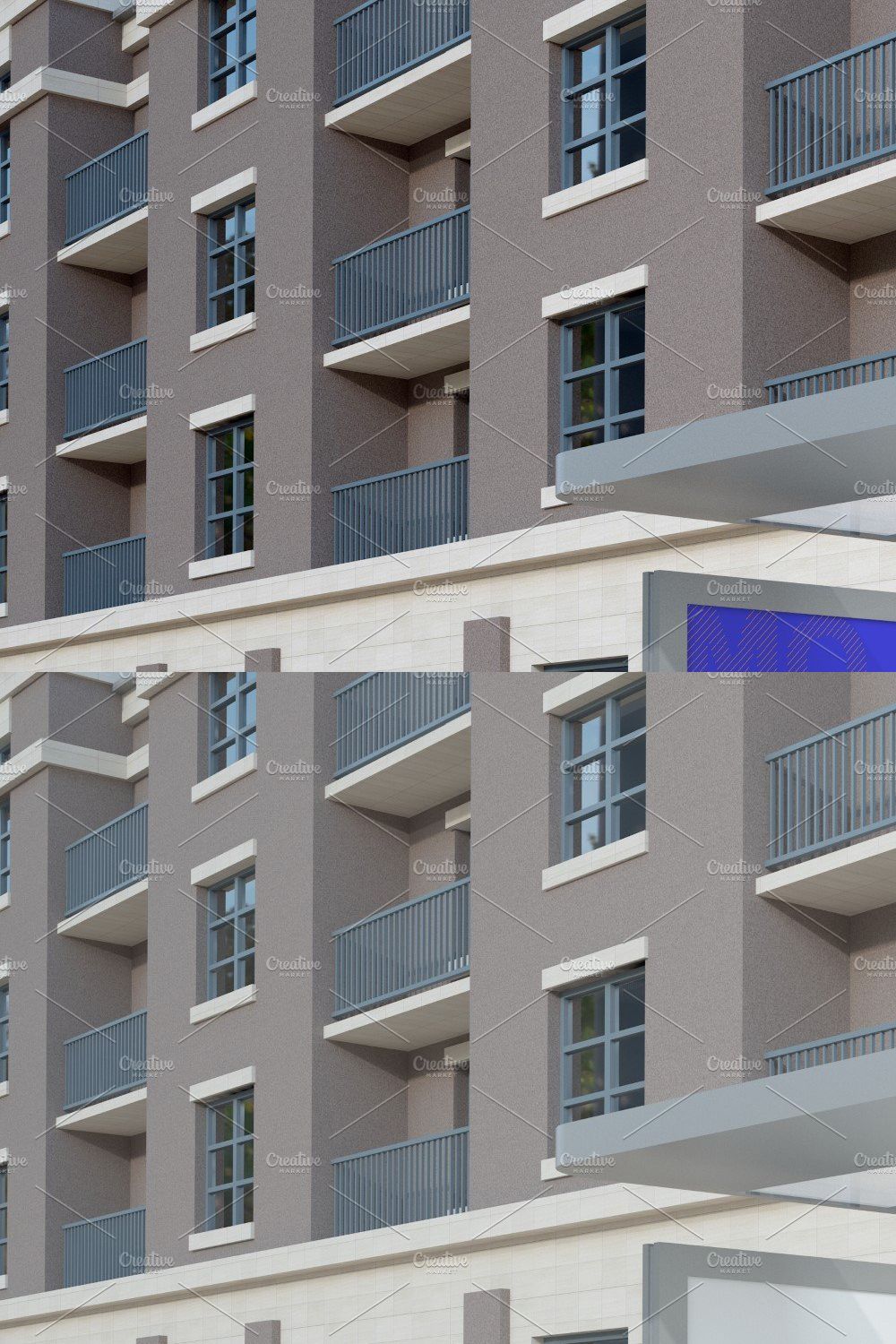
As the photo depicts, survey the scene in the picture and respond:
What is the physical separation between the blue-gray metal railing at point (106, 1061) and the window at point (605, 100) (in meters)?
15.3

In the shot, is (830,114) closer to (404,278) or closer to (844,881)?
(404,278)

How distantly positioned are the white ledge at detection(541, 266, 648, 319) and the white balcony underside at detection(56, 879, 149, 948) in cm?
1407

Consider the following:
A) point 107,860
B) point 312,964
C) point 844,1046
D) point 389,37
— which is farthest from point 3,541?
point 312,964

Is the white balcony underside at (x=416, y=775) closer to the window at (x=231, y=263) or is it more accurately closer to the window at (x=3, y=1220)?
the window at (x=3, y=1220)

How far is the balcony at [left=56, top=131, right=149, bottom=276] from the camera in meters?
32.2

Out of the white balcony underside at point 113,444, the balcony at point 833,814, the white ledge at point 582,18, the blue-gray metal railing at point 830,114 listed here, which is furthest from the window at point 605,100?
the balcony at point 833,814

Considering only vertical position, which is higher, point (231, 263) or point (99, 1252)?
point (231, 263)

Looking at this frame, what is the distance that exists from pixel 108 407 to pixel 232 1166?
23574mm

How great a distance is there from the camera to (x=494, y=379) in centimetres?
2489

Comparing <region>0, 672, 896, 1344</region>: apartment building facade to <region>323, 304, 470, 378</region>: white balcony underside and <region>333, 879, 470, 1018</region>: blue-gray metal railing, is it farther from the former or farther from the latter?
<region>323, 304, 470, 378</region>: white balcony underside

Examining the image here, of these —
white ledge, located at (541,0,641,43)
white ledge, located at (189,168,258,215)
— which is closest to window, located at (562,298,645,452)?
white ledge, located at (541,0,641,43)

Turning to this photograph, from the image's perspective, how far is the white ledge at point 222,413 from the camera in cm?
2870

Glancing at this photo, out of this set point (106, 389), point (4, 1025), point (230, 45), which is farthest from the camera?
point (106, 389)

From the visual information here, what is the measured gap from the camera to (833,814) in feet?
38.4
